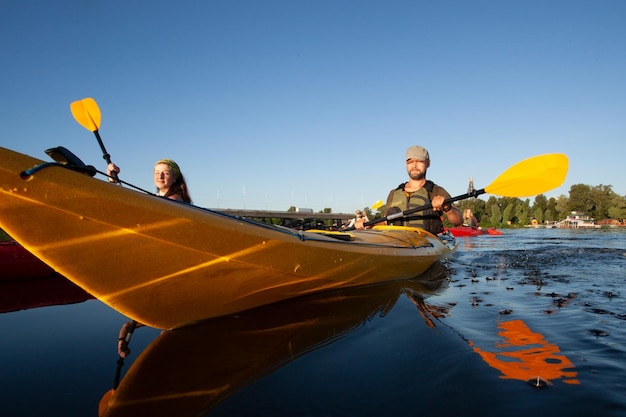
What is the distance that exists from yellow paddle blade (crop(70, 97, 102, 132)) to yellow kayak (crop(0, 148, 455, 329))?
11.0ft

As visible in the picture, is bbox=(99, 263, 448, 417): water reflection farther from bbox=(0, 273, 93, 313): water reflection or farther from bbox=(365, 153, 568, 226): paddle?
bbox=(365, 153, 568, 226): paddle

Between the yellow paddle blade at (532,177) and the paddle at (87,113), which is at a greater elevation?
the paddle at (87,113)

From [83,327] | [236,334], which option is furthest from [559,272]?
[83,327]

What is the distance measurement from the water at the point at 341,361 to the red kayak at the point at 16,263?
245 centimetres

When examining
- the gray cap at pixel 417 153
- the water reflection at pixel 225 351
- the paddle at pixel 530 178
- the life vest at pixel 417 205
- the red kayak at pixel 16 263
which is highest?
the gray cap at pixel 417 153

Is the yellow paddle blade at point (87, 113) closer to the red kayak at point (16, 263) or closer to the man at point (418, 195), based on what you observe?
the red kayak at point (16, 263)

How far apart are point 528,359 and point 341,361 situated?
986 millimetres

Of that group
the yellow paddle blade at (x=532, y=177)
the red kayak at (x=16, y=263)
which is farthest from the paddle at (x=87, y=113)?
the yellow paddle blade at (x=532, y=177)

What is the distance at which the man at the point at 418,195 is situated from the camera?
242 inches

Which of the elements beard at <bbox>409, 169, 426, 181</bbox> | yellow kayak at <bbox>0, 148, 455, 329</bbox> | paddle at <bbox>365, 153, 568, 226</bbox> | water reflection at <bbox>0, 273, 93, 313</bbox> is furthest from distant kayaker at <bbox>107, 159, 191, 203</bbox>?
beard at <bbox>409, 169, 426, 181</bbox>

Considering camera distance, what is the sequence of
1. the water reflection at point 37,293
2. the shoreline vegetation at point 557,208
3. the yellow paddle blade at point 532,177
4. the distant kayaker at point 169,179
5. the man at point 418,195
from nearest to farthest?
the water reflection at point 37,293 → the distant kayaker at point 169,179 → the yellow paddle blade at point 532,177 → the man at point 418,195 → the shoreline vegetation at point 557,208

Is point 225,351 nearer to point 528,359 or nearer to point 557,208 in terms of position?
point 528,359

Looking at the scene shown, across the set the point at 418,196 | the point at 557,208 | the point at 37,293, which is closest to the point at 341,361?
the point at 37,293

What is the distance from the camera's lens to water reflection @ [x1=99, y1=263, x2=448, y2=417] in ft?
5.14
